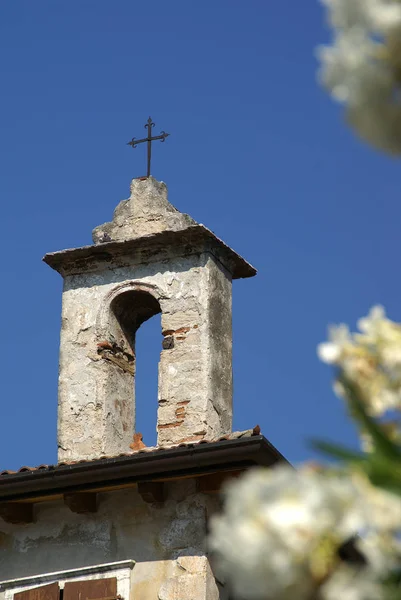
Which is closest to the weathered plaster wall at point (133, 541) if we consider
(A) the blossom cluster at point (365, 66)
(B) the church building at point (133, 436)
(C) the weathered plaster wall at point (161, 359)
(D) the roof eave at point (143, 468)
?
(B) the church building at point (133, 436)

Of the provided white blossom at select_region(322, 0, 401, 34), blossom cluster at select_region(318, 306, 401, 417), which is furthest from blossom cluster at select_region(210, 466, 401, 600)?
white blossom at select_region(322, 0, 401, 34)

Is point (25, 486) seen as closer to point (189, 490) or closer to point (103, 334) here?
point (189, 490)

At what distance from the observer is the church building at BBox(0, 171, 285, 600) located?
908 centimetres

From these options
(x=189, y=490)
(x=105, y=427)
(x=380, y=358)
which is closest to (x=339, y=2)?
(x=380, y=358)

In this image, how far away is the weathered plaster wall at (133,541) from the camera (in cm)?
907

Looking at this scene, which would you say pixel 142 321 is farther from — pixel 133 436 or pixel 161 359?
pixel 133 436

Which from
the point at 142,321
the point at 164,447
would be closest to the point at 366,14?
the point at 164,447

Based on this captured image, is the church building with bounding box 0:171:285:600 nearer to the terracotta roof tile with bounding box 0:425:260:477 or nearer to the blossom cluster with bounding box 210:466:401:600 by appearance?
the terracotta roof tile with bounding box 0:425:260:477

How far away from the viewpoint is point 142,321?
37.2 ft

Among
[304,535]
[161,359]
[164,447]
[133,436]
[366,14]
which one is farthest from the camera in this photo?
[133,436]

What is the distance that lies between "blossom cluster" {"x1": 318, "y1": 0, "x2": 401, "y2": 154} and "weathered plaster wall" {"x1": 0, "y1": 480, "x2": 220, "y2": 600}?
23.8 feet

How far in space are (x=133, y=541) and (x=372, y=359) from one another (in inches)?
293

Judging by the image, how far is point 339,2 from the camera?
6.56ft

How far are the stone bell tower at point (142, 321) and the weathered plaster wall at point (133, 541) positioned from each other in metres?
0.70
